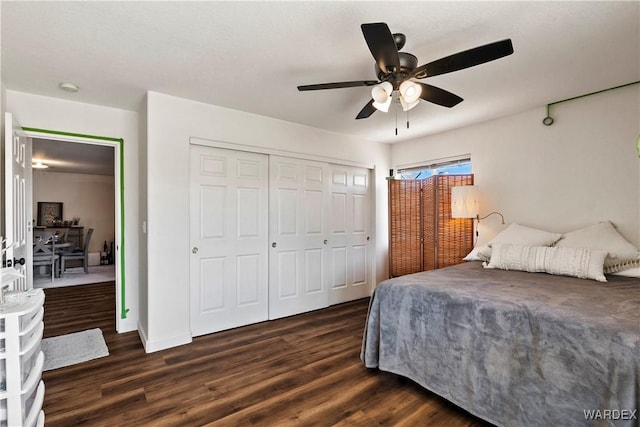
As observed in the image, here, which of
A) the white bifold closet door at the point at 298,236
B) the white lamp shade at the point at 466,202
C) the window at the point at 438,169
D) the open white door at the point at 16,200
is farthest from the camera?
the window at the point at 438,169

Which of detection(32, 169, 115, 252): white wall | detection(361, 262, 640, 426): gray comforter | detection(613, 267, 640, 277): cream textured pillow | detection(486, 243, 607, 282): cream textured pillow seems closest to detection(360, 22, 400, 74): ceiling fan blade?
detection(361, 262, 640, 426): gray comforter

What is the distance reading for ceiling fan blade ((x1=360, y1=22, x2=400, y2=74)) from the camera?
1413mm

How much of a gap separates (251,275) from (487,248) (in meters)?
2.58

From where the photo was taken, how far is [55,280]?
574 centimetres

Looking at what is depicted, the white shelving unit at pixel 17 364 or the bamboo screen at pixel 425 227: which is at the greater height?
the bamboo screen at pixel 425 227

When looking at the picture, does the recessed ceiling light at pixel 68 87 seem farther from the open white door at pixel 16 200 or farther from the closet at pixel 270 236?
the closet at pixel 270 236

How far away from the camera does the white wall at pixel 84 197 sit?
7250mm

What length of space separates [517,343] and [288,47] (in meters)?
2.28

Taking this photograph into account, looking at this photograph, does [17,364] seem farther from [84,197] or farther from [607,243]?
[84,197]

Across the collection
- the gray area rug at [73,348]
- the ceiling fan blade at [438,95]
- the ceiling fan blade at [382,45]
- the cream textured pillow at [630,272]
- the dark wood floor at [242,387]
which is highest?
the ceiling fan blade at [382,45]

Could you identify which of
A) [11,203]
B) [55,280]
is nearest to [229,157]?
[11,203]

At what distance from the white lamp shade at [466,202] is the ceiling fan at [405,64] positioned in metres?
1.54

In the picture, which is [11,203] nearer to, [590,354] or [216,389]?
[216,389]

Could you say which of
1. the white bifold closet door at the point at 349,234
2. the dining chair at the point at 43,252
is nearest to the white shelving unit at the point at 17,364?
the white bifold closet door at the point at 349,234
